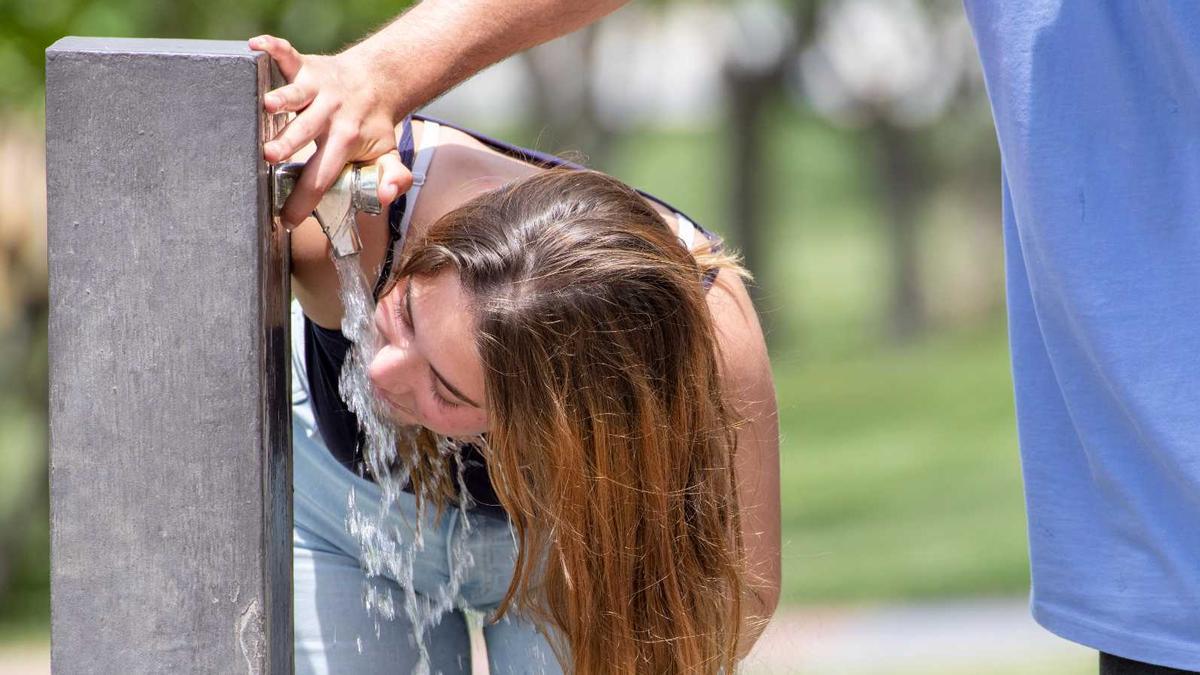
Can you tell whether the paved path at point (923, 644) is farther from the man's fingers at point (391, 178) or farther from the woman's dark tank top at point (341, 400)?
the man's fingers at point (391, 178)

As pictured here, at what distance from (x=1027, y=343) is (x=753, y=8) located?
1167 cm

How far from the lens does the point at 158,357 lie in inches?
64.7

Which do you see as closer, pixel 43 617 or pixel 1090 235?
pixel 1090 235

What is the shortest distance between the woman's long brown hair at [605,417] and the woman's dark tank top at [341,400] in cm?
22

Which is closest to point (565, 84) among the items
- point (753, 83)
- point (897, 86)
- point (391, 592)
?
point (753, 83)

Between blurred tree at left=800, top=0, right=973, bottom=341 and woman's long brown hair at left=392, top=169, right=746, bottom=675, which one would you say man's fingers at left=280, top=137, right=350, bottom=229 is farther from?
blurred tree at left=800, top=0, right=973, bottom=341

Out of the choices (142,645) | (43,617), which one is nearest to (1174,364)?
(142,645)

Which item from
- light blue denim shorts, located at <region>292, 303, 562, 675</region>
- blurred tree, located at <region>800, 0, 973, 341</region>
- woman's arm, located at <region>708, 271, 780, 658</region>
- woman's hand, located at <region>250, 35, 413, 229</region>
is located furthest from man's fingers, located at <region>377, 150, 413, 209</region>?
blurred tree, located at <region>800, 0, 973, 341</region>

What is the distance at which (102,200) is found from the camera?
1.61 m

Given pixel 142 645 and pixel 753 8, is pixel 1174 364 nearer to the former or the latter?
pixel 142 645

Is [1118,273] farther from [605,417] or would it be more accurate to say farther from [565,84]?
[565,84]

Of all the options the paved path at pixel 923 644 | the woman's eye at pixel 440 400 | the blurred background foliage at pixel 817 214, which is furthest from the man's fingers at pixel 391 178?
the blurred background foliage at pixel 817 214

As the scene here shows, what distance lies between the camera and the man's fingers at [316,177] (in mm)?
1790

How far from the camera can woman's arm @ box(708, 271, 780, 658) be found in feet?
6.90
